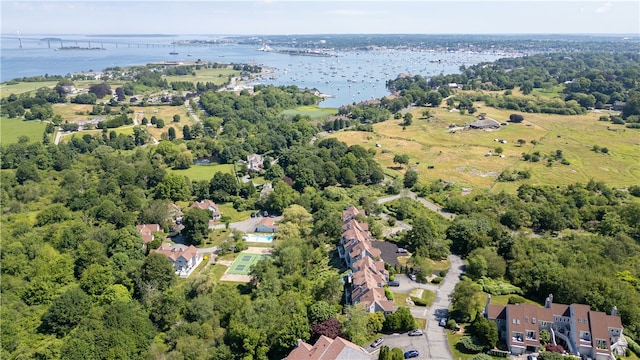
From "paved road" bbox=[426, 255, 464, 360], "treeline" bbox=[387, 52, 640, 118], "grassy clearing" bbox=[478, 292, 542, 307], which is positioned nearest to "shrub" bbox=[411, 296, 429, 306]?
"paved road" bbox=[426, 255, 464, 360]

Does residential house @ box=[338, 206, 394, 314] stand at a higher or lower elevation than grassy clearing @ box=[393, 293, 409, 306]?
higher

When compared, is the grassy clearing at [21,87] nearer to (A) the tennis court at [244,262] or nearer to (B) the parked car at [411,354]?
(A) the tennis court at [244,262]

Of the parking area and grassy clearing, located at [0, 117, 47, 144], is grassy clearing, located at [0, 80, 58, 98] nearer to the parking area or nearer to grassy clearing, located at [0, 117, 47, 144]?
grassy clearing, located at [0, 117, 47, 144]

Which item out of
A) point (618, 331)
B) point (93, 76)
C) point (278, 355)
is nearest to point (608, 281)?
point (618, 331)

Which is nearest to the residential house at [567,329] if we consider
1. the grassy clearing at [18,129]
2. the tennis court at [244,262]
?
the tennis court at [244,262]

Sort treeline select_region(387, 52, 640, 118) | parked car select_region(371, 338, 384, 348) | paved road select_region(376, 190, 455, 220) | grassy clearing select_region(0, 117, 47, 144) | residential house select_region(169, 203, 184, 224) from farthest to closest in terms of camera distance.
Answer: treeline select_region(387, 52, 640, 118)
grassy clearing select_region(0, 117, 47, 144)
paved road select_region(376, 190, 455, 220)
residential house select_region(169, 203, 184, 224)
parked car select_region(371, 338, 384, 348)
